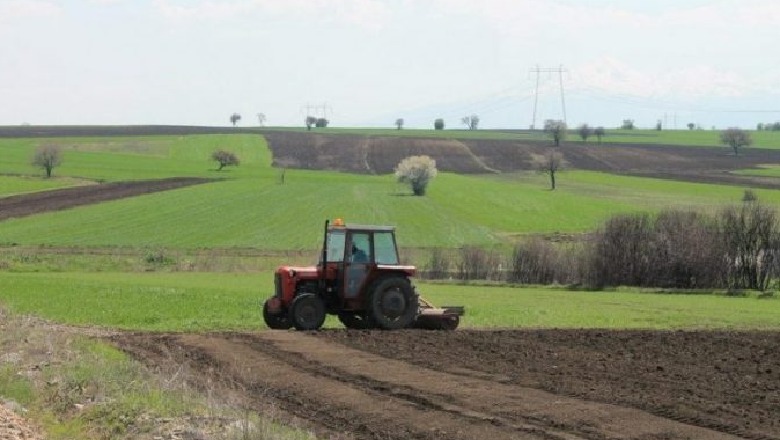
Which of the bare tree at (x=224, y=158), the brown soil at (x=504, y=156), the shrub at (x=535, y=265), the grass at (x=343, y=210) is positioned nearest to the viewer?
the shrub at (x=535, y=265)

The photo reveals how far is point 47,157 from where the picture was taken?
105125mm

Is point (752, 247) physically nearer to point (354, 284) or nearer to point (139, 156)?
point (354, 284)

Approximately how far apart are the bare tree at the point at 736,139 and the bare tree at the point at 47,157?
8124 centimetres

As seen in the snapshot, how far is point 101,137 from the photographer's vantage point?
500ft

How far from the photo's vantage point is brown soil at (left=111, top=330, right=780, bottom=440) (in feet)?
45.8

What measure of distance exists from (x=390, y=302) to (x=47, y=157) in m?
85.8

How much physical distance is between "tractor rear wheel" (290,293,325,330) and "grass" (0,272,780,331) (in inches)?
94.7

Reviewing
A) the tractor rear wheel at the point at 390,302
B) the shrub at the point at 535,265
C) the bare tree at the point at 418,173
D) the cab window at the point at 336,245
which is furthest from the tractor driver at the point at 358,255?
the bare tree at the point at 418,173

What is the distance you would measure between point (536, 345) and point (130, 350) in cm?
781

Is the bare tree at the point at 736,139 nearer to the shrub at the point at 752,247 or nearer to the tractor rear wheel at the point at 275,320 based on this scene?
the shrub at the point at 752,247

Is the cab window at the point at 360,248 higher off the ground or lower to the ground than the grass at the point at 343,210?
higher

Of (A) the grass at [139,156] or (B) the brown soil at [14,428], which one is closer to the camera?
(B) the brown soil at [14,428]

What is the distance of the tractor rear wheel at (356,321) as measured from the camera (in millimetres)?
25766

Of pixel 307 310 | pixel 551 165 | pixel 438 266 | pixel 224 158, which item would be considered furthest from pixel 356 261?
pixel 224 158
